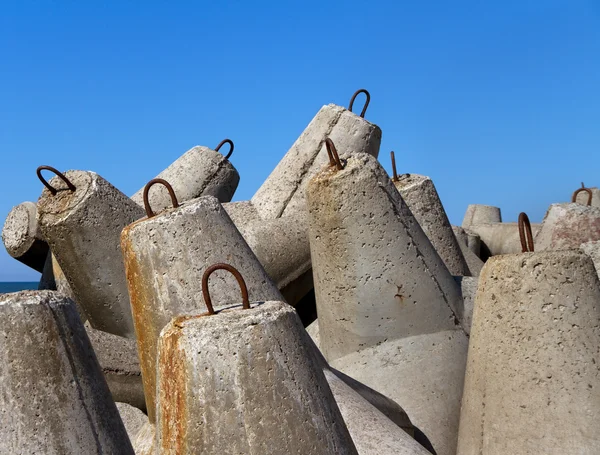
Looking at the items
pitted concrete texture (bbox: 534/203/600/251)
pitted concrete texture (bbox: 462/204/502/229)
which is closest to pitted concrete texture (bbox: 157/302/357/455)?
pitted concrete texture (bbox: 534/203/600/251)

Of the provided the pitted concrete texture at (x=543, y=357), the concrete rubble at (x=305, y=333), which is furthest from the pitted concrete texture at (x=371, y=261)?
the pitted concrete texture at (x=543, y=357)

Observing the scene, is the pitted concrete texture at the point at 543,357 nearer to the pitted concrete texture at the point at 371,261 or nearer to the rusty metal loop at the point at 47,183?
the pitted concrete texture at the point at 371,261

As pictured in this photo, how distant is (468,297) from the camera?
13.8 feet

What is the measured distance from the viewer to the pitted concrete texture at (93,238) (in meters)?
4.45

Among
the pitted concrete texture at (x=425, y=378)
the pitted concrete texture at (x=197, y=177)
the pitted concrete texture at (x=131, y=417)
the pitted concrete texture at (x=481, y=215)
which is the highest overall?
the pitted concrete texture at (x=481, y=215)

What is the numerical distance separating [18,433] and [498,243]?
5.83 meters

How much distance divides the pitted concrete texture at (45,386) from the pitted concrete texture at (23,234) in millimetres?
3691

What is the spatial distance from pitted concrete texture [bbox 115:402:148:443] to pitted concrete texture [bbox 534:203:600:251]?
2381mm

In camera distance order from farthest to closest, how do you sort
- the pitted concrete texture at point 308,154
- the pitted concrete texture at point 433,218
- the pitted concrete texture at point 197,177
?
the pitted concrete texture at point 197,177, the pitted concrete texture at point 308,154, the pitted concrete texture at point 433,218

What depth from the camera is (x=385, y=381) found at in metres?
3.96

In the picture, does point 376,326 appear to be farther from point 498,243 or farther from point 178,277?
point 498,243

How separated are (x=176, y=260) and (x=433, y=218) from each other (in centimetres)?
204

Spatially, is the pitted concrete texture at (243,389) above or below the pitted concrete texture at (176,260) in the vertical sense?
below

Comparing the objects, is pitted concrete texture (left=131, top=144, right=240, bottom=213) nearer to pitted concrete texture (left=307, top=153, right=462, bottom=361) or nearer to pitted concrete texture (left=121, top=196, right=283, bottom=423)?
pitted concrete texture (left=307, top=153, right=462, bottom=361)
